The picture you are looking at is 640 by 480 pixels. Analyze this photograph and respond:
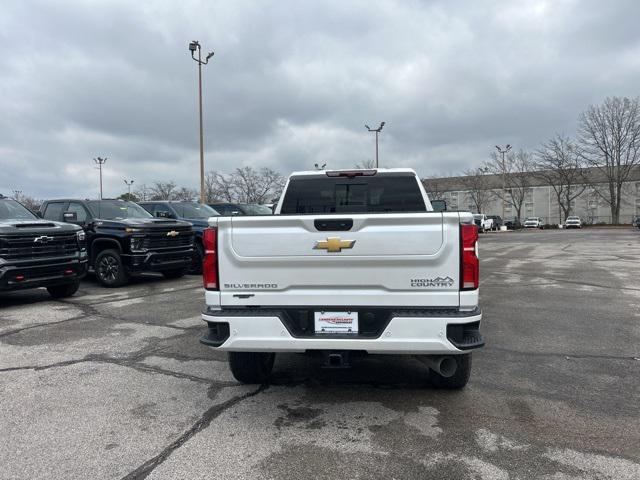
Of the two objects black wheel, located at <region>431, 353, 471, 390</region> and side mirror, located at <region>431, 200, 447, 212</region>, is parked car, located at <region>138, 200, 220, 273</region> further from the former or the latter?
black wheel, located at <region>431, 353, 471, 390</region>

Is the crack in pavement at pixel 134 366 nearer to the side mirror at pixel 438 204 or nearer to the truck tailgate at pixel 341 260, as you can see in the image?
the truck tailgate at pixel 341 260

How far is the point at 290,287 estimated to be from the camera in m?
3.87

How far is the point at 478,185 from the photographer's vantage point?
85.2 m

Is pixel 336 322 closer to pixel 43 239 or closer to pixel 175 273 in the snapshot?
pixel 43 239

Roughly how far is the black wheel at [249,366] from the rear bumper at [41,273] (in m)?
5.64

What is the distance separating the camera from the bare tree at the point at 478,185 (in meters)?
85.2

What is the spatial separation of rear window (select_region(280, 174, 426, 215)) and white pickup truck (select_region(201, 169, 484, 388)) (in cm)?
208

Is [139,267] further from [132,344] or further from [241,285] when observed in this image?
[241,285]

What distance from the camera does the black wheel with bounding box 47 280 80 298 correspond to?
32.3 ft

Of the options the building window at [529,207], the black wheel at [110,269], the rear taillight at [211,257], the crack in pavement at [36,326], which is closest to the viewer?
the rear taillight at [211,257]

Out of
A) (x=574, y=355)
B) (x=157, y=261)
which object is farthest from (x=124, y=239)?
(x=574, y=355)

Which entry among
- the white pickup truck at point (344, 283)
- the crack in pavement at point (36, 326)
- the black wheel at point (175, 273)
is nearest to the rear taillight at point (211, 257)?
the white pickup truck at point (344, 283)

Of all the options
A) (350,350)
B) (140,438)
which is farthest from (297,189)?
(140,438)

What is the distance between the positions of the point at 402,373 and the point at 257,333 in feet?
6.14
